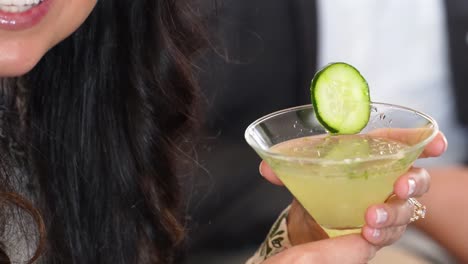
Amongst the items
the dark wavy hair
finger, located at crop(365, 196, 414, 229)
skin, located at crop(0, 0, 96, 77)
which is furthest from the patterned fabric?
skin, located at crop(0, 0, 96, 77)

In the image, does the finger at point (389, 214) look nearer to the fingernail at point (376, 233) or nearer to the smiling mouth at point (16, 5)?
the fingernail at point (376, 233)

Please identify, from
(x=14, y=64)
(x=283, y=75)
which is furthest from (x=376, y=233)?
(x=283, y=75)

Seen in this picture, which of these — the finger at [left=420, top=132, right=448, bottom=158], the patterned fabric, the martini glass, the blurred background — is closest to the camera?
the martini glass

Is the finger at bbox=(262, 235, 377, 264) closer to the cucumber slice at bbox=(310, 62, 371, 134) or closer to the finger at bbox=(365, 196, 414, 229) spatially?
the finger at bbox=(365, 196, 414, 229)

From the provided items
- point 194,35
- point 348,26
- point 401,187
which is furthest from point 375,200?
point 348,26

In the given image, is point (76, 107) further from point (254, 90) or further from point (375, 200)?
point (254, 90)

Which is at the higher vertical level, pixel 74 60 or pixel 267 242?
pixel 74 60

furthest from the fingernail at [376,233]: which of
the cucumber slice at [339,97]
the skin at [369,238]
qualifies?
the cucumber slice at [339,97]

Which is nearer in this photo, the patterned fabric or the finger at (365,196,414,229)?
the finger at (365,196,414,229)
